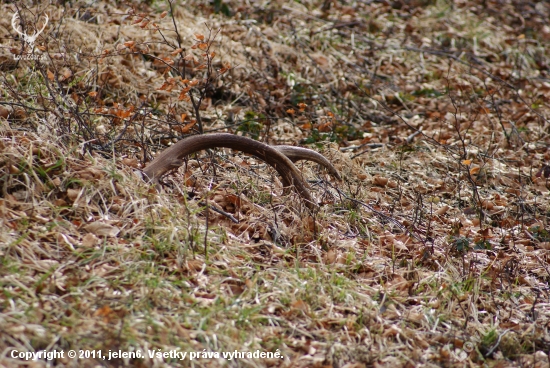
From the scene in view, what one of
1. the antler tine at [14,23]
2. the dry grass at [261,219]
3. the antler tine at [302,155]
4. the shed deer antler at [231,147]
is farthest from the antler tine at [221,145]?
the antler tine at [14,23]

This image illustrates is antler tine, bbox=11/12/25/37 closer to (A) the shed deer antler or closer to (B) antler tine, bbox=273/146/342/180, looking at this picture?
(A) the shed deer antler

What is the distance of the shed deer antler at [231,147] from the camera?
13.0 ft

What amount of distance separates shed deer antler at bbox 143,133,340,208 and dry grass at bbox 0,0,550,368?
12cm

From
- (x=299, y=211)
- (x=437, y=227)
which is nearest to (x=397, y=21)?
(x=437, y=227)

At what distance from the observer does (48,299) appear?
294cm

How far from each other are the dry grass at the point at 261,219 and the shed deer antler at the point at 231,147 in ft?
0.39

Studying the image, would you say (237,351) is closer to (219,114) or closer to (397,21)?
(219,114)

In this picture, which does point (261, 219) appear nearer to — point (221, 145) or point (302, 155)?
point (221, 145)

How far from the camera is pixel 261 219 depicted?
13.4ft

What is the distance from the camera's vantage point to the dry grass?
3084 mm

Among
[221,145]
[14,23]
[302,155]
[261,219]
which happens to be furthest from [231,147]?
[14,23]

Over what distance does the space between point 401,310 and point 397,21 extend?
6701 mm

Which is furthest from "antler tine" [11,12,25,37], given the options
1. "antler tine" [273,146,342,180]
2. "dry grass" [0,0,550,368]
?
"antler tine" [273,146,342,180]

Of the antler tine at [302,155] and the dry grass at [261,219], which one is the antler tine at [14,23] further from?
the antler tine at [302,155]
